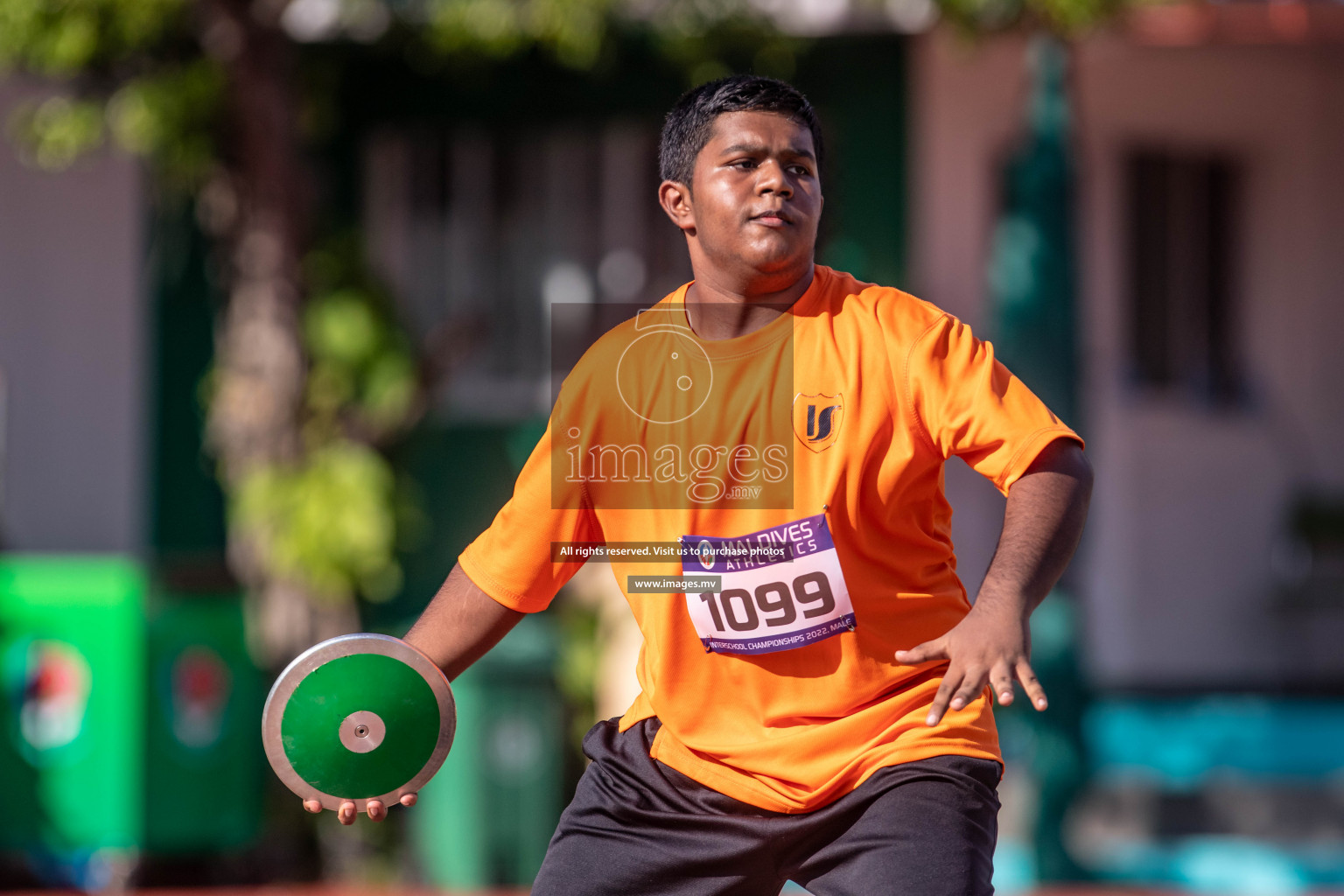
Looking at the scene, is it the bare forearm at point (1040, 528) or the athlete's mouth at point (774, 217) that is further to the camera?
the athlete's mouth at point (774, 217)

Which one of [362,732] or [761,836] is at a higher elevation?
[362,732]

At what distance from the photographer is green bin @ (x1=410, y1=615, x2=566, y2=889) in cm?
616

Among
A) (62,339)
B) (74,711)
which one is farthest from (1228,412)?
(62,339)

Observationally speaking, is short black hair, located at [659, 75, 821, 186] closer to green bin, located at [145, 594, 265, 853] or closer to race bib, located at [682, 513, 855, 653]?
race bib, located at [682, 513, 855, 653]

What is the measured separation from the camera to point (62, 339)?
801 centimetres

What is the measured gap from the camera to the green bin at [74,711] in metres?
6.11

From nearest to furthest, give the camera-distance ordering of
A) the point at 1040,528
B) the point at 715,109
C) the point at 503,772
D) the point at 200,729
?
1. the point at 1040,528
2. the point at 715,109
3. the point at 503,772
4. the point at 200,729

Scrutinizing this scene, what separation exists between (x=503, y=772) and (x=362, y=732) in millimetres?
3850

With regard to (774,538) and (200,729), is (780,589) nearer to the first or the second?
(774,538)

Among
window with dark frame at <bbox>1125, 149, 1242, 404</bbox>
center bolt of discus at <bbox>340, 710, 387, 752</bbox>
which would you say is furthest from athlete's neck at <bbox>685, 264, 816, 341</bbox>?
window with dark frame at <bbox>1125, 149, 1242, 404</bbox>

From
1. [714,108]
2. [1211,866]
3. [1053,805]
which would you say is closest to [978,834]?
[714,108]

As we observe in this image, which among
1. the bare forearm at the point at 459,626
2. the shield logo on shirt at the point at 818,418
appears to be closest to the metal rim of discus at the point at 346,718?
the bare forearm at the point at 459,626

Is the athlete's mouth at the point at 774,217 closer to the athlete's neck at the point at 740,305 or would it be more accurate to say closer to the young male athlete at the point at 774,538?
the young male athlete at the point at 774,538

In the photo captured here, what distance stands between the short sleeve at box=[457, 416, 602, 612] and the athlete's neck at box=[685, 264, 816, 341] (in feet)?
1.15
